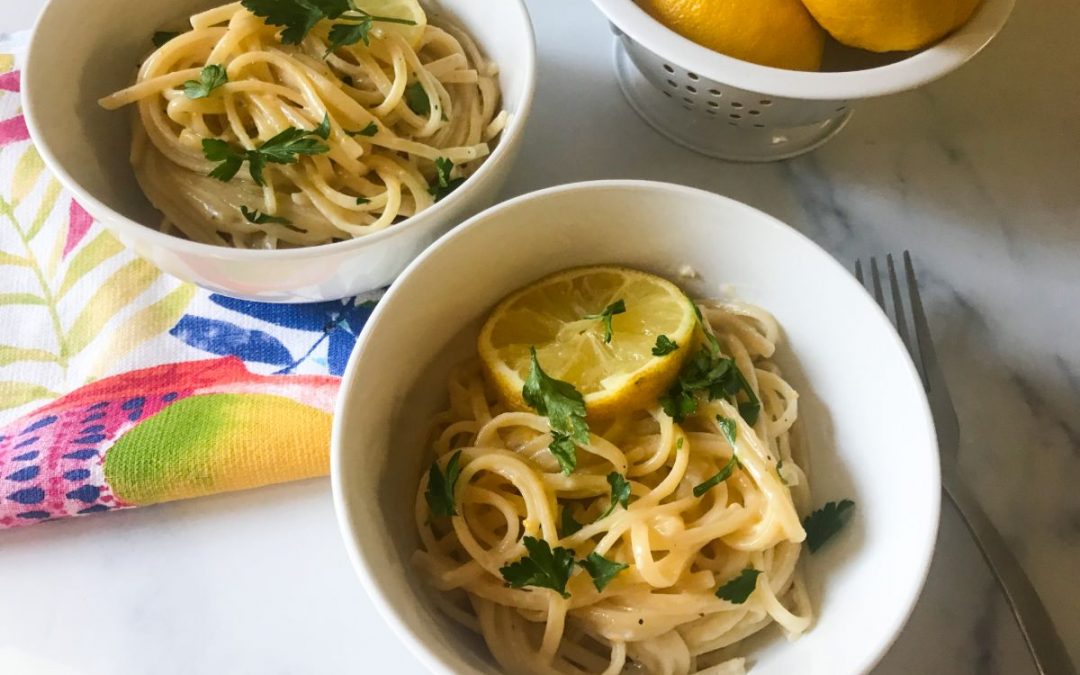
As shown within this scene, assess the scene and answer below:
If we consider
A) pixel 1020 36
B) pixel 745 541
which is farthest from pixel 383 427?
pixel 1020 36

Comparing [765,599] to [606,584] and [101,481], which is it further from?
[101,481]

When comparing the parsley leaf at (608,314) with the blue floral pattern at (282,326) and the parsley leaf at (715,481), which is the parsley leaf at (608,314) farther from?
the blue floral pattern at (282,326)

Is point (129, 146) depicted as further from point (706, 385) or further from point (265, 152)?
point (706, 385)

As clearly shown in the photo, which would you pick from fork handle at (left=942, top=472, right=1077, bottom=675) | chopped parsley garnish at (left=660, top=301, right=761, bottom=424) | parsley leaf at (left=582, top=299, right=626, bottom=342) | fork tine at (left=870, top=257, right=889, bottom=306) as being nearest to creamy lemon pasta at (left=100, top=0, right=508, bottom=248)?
parsley leaf at (left=582, top=299, right=626, bottom=342)

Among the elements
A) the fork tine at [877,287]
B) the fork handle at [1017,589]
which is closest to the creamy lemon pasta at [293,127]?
the fork tine at [877,287]

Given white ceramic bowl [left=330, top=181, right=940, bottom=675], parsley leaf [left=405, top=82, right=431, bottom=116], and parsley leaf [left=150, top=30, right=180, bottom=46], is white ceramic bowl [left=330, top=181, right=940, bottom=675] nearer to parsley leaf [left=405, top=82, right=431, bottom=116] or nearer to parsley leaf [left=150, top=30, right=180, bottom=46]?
parsley leaf [left=405, top=82, right=431, bottom=116]

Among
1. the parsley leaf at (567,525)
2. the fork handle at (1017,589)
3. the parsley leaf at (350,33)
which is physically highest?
the parsley leaf at (350,33)
